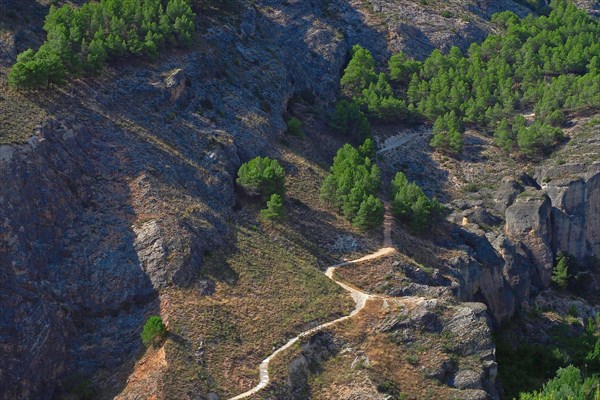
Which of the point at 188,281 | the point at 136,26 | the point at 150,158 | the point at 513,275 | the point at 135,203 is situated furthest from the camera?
the point at 136,26

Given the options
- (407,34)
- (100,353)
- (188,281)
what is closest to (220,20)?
(407,34)

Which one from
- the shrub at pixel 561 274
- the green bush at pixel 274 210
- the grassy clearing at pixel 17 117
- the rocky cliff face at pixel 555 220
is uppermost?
the grassy clearing at pixel 17 117

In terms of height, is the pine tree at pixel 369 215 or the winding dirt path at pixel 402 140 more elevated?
the pine tree at pixel 369 215

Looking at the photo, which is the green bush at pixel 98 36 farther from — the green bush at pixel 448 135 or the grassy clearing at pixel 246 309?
the green bush at pixel 448 135

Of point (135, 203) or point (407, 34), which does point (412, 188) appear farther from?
point (407, 34)

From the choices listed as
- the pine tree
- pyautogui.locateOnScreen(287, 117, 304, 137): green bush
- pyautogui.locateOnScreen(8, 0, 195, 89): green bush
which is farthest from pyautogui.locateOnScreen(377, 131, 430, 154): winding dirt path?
pyautogui.locateOnScreen(8, 0, 195, 89): green bush

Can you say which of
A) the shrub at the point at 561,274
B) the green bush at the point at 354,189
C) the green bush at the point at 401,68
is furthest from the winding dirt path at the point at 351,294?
the green bush at the point at 401,68

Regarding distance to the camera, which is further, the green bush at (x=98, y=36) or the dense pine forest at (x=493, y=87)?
the dense pine forest at (x=493, y=87)

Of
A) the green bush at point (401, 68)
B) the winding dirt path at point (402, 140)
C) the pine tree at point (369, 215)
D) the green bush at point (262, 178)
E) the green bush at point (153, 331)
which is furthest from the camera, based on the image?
the green bush at point (401, 68)
